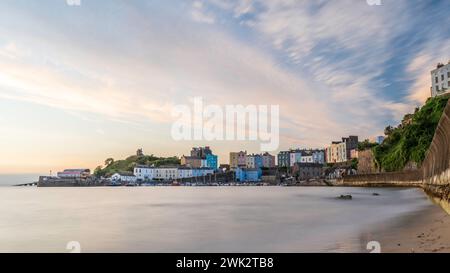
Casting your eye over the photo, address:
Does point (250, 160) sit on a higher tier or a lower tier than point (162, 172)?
higher

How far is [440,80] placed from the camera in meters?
64.8

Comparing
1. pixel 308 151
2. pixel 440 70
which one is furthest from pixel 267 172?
pixel 440 70

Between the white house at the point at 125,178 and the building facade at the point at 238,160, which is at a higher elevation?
the building facade at the point at 238,160

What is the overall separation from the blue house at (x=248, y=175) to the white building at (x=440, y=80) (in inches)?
3364

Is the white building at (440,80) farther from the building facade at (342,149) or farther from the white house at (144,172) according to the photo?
the white house at (144,172)

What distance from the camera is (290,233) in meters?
12.9

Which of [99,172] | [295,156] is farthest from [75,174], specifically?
[295,156]

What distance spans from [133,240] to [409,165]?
2115 inches

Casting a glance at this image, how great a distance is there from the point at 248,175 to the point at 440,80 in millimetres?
88307

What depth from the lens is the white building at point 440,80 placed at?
63.5 m

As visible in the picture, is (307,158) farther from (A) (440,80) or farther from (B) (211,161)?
(A) (440,80)

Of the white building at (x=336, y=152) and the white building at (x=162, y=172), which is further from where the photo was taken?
the white building at (x=162, y=172)

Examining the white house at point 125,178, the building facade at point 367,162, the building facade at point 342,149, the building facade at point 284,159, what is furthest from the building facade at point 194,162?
the building facade at point 367,162
